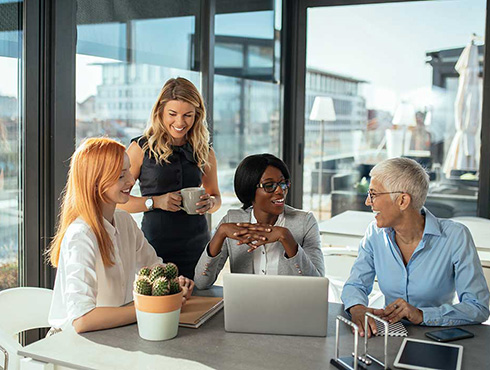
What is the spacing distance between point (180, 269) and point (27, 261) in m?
Result: 0.69

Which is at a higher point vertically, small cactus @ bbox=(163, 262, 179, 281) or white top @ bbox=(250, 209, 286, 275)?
small cactus @ bbox=(163, 262, 179, 281)

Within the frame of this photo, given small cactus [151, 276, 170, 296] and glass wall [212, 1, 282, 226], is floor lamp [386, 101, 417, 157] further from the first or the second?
small cactus [151, 276, 170, 296]

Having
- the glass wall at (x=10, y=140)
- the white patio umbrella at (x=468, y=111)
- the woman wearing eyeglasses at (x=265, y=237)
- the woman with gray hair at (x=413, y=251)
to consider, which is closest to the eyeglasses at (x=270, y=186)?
the woman wearing eyeglasses at (x=265, y=237)

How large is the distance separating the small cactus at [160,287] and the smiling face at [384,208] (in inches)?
33.5

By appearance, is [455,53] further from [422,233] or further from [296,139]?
[422,233]

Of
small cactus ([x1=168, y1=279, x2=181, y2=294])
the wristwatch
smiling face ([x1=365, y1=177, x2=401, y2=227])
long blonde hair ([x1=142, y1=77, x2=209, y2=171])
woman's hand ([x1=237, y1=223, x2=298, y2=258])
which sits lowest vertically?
small cactus ([x1=168, y1=279, x2=181, y2=294])

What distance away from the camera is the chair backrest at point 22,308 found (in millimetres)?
2211

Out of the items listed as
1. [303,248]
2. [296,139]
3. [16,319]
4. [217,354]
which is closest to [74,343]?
[217,354]

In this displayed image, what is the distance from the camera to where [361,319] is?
1988mm

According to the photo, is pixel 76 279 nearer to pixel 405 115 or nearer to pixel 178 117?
pixel 178 117

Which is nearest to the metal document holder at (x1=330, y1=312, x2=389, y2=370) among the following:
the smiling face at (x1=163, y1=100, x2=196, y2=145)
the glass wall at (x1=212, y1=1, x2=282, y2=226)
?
the smiling face at (x1=163, y1=100, x2=196, y2=145)

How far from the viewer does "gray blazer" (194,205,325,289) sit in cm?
236

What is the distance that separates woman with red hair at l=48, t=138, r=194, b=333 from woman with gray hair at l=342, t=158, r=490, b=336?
725 mm

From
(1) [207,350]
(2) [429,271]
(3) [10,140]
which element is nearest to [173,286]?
(1) [207,350]
